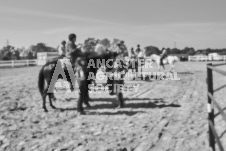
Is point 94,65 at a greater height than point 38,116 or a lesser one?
greater

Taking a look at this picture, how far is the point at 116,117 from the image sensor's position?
6371mm

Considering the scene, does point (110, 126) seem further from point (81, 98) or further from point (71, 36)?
point (71, 36)

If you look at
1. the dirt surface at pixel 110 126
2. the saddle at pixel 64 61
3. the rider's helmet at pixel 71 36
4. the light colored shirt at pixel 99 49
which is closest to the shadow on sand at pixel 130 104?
the dirt surface at pixel 110 126

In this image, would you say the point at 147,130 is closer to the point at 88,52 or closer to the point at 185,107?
the point at 185,107

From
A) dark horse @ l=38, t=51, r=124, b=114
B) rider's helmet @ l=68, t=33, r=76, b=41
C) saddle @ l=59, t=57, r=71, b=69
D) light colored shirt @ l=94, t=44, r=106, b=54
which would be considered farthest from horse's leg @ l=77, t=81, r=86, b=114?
rider's helmet @ l=68, t=33, r=76, b=41

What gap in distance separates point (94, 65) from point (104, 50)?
0.70m

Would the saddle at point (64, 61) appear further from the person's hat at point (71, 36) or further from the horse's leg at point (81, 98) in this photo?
the horse's leg at point (81, 98)

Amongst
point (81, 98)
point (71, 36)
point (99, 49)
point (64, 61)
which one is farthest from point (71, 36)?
point (81, 98)

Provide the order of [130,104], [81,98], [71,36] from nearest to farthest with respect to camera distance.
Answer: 1. [81,98]
2. [71,36]
3. [130,104]

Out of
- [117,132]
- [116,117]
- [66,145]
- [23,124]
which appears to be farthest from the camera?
[116,117]

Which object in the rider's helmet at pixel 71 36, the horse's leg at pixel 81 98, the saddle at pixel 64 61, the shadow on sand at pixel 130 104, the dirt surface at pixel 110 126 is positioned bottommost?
the dirt surface at pixel 110 126

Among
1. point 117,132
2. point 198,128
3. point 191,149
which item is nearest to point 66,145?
point 117,132

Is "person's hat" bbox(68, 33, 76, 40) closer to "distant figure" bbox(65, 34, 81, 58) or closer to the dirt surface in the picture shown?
"distant figure" bbox(65, 34, 81, 58)

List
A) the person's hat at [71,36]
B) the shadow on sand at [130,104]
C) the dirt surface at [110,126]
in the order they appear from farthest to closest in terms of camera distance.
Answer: the person's hat at [71,36] < the shadow on sand at [130,104] < the dirt surface at [110,126]
